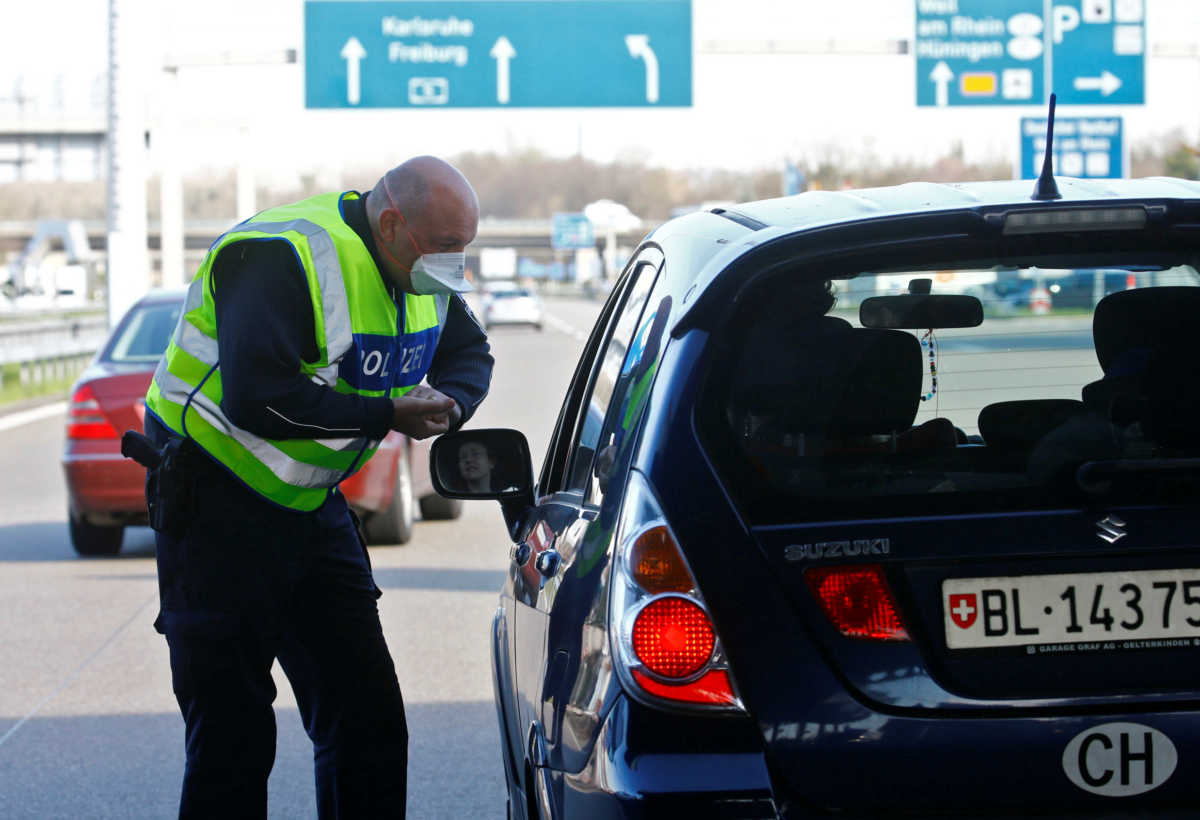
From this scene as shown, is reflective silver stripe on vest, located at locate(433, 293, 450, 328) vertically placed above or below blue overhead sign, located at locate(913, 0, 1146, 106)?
below

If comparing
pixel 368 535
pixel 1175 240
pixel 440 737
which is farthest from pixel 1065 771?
pixel 368 535

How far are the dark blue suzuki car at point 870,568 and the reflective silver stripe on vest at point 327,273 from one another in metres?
0.93

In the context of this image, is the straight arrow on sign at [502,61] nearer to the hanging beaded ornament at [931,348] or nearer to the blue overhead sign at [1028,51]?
the blue overhead sign at [1028,51]

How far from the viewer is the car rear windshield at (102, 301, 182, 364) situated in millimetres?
10430

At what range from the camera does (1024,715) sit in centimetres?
257

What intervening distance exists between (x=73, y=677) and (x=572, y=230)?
98.1 m

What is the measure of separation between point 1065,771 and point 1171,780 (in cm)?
15

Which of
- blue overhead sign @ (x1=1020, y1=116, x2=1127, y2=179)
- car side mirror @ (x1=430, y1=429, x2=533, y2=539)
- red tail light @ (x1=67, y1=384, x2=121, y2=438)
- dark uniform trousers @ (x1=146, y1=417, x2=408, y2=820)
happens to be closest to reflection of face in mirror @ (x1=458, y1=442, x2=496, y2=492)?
car side mirror @ (x1=430, y1=429, x2=533, y2=539)

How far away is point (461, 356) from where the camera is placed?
14.2 ft

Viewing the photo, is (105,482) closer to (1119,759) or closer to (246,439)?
(246,439)

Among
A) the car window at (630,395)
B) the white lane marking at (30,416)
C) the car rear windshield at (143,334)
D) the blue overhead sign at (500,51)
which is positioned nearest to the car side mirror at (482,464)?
the car window at (630,395)

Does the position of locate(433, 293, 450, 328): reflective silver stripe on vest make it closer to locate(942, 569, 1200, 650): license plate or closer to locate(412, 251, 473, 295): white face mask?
locate(412, 251, 473, 295): white face mask

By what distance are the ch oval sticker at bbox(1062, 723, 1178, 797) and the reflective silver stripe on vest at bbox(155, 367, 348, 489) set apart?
1.82m

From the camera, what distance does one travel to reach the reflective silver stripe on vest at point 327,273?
372 cm
